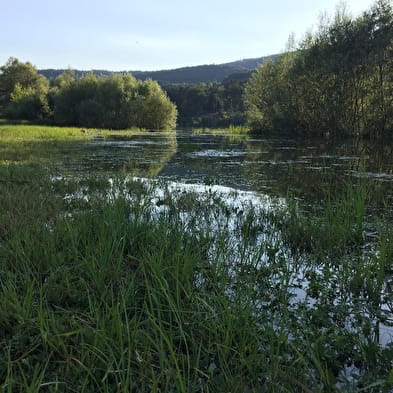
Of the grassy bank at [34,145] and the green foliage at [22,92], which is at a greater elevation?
the green foliage at [22,92]

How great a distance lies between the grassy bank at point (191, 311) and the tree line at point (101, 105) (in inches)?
2139

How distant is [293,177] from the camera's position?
9492 mm

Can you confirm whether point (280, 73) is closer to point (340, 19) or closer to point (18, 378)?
point (340, 19)

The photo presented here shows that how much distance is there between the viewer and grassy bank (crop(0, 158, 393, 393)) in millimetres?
1905

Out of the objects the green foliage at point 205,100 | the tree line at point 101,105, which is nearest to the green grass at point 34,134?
the tree line at point 101,105

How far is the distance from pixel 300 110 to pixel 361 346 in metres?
34.1

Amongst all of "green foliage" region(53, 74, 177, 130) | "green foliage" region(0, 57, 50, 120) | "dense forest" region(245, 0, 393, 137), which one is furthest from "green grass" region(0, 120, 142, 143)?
"green foliage" region(0, 57, 50, 120)

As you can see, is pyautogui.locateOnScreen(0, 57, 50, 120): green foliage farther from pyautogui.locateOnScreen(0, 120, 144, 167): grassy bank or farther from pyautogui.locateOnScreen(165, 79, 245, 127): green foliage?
pyautogui.locateOnScreen(165, 79, 245, 127): green foliage

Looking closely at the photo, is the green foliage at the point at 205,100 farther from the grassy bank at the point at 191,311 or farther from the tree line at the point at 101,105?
the grassy bank at the point at 191,311

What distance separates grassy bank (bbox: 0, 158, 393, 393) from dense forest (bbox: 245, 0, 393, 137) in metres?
25.3

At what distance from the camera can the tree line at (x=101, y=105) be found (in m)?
56.8

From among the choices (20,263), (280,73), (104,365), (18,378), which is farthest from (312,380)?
(280,73)

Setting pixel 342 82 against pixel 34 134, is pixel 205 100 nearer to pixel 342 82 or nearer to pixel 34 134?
pixel 342 82

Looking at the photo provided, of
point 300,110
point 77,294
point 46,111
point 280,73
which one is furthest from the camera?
point 46,111
